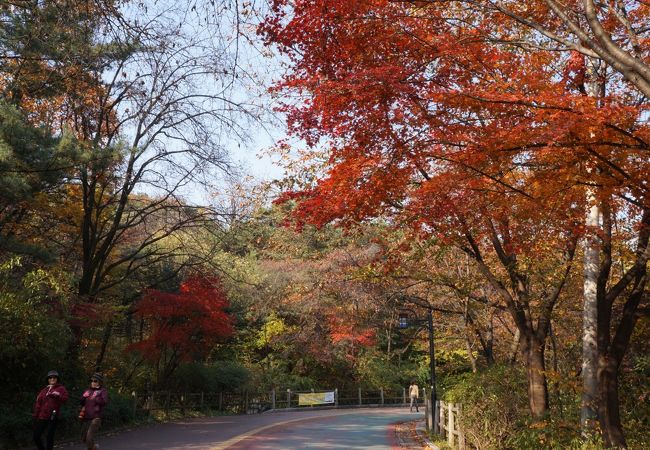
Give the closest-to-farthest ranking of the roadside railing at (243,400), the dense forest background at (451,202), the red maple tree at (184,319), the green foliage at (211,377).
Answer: the dense forest background at (451,202), the red maple tree at (184,319), the roadside railing at (243,400), the green foliage at (211,377)

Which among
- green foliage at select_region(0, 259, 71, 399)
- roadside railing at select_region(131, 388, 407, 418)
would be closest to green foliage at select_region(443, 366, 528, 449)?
green foliage at select_region(0, 259, 71, 399)

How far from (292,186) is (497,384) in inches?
281

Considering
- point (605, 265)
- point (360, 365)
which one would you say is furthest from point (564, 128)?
point (360, 365)

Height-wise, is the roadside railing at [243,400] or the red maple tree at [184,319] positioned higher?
the red maple tree at [184,319]

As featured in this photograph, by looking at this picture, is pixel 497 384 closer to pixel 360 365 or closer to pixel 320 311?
pixel 320 311

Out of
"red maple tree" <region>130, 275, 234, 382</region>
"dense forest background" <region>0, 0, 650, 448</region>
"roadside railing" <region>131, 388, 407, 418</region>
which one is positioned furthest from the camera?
"roadside railing" <region>131, 388, 407, 418</region>

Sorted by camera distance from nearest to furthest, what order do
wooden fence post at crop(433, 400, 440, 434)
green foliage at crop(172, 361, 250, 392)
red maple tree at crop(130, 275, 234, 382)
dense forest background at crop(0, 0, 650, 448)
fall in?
dense forest background at crop(0, 0, 650, 448), wooden fence post at crop(433, 400, 440, 434), red maple tree at crop(130, 275, 234, 382), green foliage at crop(172, 361, 250, 392)

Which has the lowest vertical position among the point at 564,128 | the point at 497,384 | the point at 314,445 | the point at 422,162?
the point at 314,445

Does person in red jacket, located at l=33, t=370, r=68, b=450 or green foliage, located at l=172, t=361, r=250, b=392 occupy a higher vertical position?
green foliage, located at l=172, t=361, r=250, b=392

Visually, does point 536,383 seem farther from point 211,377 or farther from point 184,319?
point 211,377

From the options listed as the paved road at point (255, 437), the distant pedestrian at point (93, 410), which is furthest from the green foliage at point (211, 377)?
the distant pedestrian at point (93, 410)

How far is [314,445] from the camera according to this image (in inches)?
578

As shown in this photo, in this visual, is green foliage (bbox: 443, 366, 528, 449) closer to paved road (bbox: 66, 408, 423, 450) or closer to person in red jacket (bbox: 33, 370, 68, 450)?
paved road (bbox: 66, 408, 423, 450)

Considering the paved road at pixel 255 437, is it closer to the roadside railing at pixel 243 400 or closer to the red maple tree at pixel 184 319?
the roadside railing at pixel 243 400
